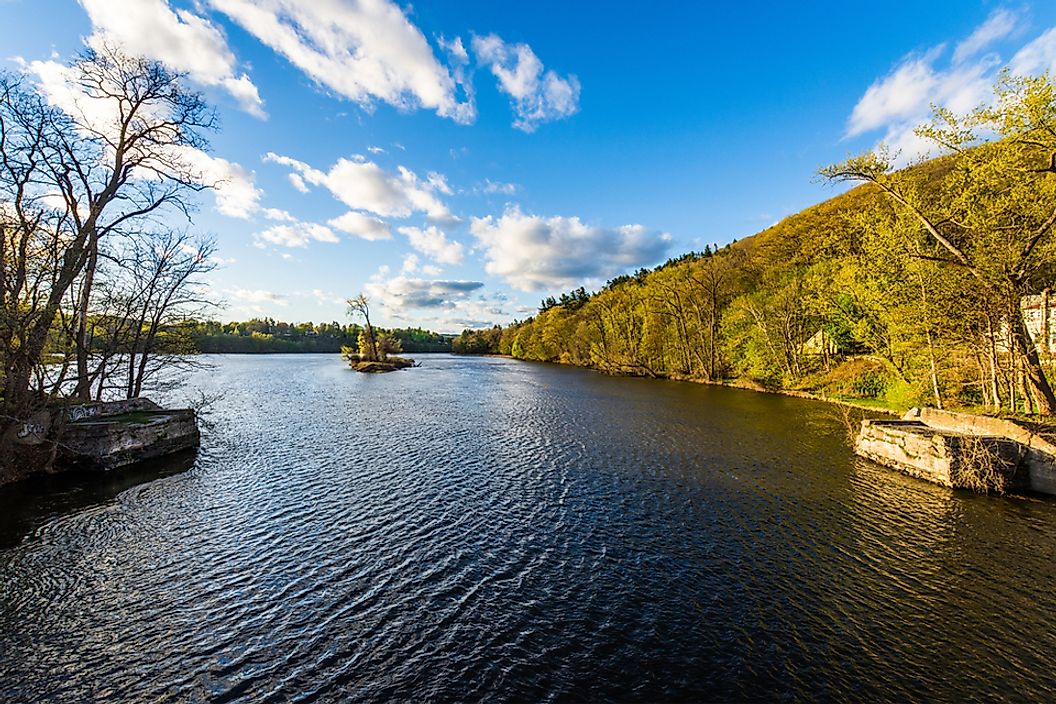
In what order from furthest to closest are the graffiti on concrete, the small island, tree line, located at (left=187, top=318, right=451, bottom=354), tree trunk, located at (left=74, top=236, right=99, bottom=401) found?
1. tree line, located at (left=187, top=318, right=451, bottom=354)
2. the small island
3. tree trunk, located at (left=74, top=236, right=99, bottom=401)
4. the graffiti on concrete

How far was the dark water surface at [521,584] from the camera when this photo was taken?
5727mm

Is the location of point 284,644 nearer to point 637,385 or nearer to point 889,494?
point 889,494

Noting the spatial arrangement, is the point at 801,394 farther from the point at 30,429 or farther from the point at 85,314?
the point at 85,314

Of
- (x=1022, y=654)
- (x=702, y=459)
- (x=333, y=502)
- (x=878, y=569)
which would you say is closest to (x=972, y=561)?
(x=878, y=569)

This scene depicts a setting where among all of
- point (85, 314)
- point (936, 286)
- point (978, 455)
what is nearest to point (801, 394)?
point (936, 286)

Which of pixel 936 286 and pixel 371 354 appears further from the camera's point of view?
pixel 371 354

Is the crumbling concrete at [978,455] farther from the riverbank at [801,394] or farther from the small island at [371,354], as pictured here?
the small island at [371,354]

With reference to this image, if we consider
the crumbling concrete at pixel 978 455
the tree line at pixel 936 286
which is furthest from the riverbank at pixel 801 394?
the crumbling concrete at pixel 978 455

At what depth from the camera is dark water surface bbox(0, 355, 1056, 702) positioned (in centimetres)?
573

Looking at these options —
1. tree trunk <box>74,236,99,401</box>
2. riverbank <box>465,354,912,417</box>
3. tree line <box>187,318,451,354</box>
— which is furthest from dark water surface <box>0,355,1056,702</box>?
tree line <box>187,318,451,354</box>

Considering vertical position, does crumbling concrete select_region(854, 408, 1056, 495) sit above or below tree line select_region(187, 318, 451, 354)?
below

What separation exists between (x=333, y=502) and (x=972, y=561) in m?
15.6

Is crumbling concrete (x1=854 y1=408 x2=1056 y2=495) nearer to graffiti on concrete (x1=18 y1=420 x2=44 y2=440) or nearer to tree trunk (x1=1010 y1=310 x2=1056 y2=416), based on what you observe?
tree trunk (x1=1010 y1=310 x2=1056 y2=416)

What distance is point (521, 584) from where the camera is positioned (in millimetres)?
8117
